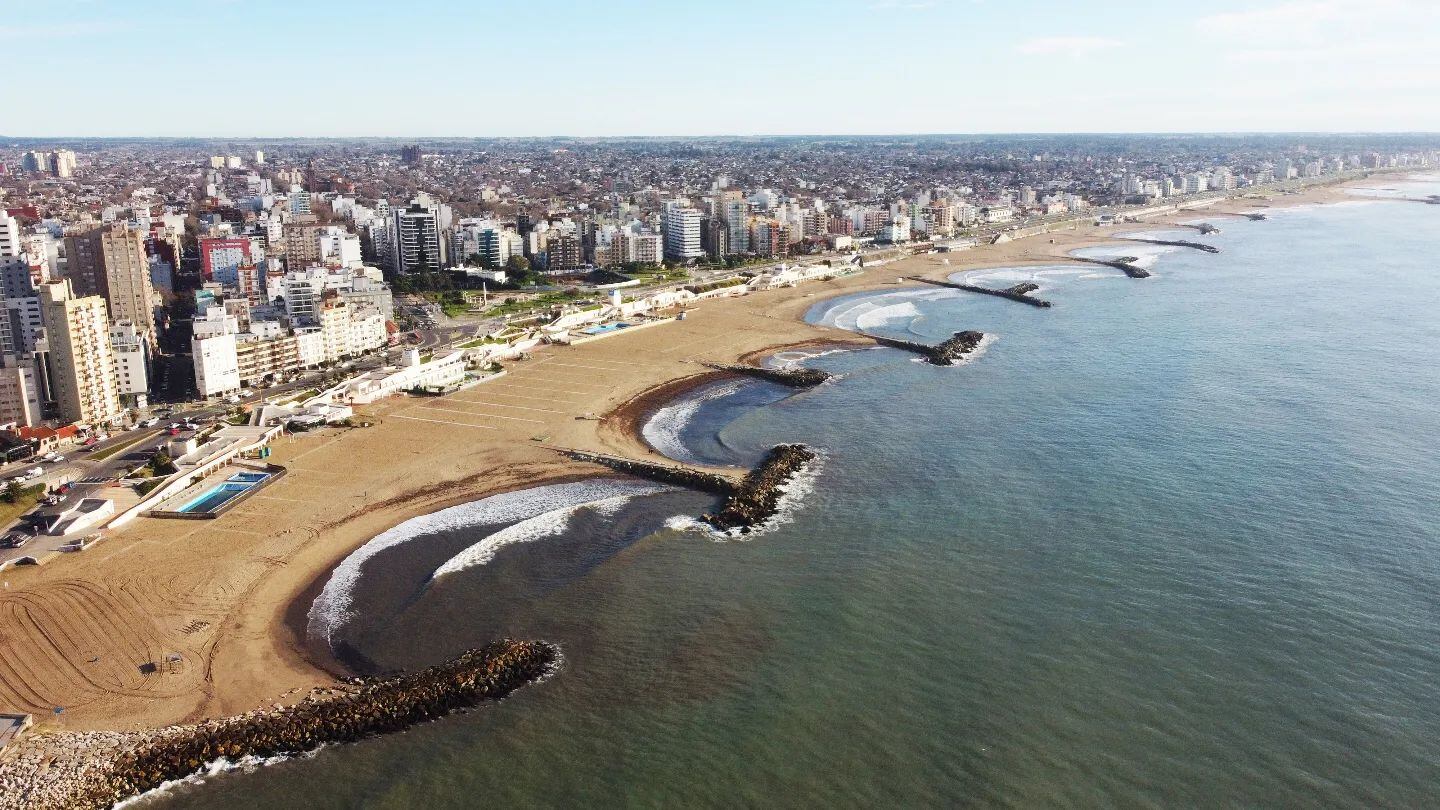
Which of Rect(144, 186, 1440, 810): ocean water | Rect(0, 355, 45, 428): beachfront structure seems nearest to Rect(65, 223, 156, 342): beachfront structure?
Rect(0, 355, 45, 428): beachfront structure

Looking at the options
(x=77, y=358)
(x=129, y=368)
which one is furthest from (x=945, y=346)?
(x=77, y=358)

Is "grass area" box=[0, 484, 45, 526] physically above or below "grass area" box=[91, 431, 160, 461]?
below

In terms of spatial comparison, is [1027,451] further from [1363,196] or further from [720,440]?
[1363,196]

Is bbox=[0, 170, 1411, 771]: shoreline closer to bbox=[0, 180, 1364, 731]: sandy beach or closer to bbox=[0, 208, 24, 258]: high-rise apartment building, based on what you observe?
bbox=[0, 180, 1364, 731]: sandy beach

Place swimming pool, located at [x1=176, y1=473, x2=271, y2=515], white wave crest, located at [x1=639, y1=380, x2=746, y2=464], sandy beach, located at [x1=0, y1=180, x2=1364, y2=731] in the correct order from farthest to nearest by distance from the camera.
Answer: white wave crest, located at [x1=639, y1=380, x2=746, y2=464] < swimming pool, located at [x1=176, y1=473, x2=271, y2=515] < sandy beach, located at [x1=0, y1=180, x2=1364, y2=731]

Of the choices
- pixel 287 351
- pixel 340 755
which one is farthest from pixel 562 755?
pixel 287 351

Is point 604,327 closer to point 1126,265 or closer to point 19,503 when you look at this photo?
point 19,503
